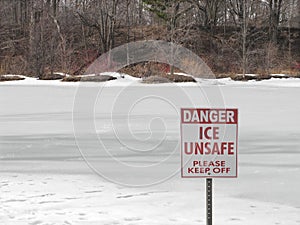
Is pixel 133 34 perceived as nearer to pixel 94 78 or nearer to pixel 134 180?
pixel 94 78

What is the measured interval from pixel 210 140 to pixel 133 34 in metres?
39.4

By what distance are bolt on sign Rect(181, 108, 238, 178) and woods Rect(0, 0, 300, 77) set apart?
24.1 metres

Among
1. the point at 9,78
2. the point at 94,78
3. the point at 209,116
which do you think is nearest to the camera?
the point at 209,116

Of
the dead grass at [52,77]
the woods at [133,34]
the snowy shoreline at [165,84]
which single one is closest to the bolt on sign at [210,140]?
the snowy shoreline at [165,84]

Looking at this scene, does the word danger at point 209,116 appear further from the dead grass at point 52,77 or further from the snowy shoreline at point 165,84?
the dead grass at point 52,77

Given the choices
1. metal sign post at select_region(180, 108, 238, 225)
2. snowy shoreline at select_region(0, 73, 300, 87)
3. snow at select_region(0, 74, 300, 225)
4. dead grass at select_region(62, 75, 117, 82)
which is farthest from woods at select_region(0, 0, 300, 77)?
metal sign post at select_region(180, 108, 238, 225)

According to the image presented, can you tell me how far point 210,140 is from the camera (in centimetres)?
268

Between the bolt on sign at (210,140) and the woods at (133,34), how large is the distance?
24089 mm

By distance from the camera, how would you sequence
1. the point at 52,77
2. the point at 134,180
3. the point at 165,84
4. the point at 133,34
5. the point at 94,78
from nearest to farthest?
the point at 134,180 < the point at 165,84 < the point at 94,78 < the point at 52,77 < the point at 133,34

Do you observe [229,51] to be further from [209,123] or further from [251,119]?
[209,123]

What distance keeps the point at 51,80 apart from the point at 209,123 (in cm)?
2444

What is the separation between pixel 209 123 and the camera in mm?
2629

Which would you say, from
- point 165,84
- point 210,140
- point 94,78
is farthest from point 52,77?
point 210,140

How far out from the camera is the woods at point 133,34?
29.9 meters
